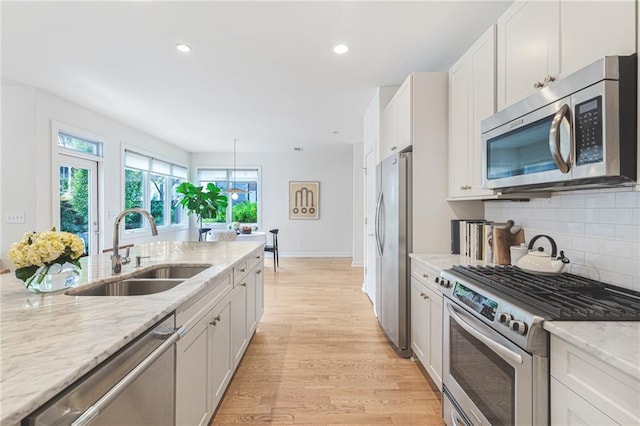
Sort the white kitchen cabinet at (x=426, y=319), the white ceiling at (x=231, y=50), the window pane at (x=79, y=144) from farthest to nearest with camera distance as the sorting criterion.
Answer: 1. the window pane at (x=79, y=144)
2. the white ceiling at (x=231, y=50)
3. the white kitchen cabinet at (x=426, y=319)

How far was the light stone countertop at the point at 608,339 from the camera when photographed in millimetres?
801

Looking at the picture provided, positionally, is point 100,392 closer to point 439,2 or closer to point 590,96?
point 590,96

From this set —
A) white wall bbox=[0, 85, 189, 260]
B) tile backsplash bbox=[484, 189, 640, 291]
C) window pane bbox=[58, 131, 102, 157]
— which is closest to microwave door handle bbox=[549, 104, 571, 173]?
tile backsplash bbox=[484, 189, 640, 291]

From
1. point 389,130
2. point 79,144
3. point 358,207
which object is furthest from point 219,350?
point 358,207

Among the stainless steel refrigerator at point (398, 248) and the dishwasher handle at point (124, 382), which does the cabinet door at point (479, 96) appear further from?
the dishwasher handle at point (124, 382)

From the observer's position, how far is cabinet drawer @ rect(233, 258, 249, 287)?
7.22 feet

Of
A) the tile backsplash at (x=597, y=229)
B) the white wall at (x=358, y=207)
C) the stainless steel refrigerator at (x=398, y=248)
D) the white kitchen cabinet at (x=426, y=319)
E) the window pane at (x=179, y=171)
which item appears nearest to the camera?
the tile backsplash at (x=597, y=229)

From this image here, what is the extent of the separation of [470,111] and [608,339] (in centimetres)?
172

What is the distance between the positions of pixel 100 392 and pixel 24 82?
→ 443cm

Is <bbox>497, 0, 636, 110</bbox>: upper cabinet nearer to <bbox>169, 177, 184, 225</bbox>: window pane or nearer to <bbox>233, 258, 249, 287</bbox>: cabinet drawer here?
<bbox>233, 258, 249, 287</bbox>: cabinet drawer

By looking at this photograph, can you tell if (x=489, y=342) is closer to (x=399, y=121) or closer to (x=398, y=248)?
(x=398, y=248)

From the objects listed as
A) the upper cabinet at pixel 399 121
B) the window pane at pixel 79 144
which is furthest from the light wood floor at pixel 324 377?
the window pane at pixel 79 144

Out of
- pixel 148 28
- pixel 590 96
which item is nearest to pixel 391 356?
pixel 590 96

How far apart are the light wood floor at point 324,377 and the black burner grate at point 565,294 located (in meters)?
1.03
